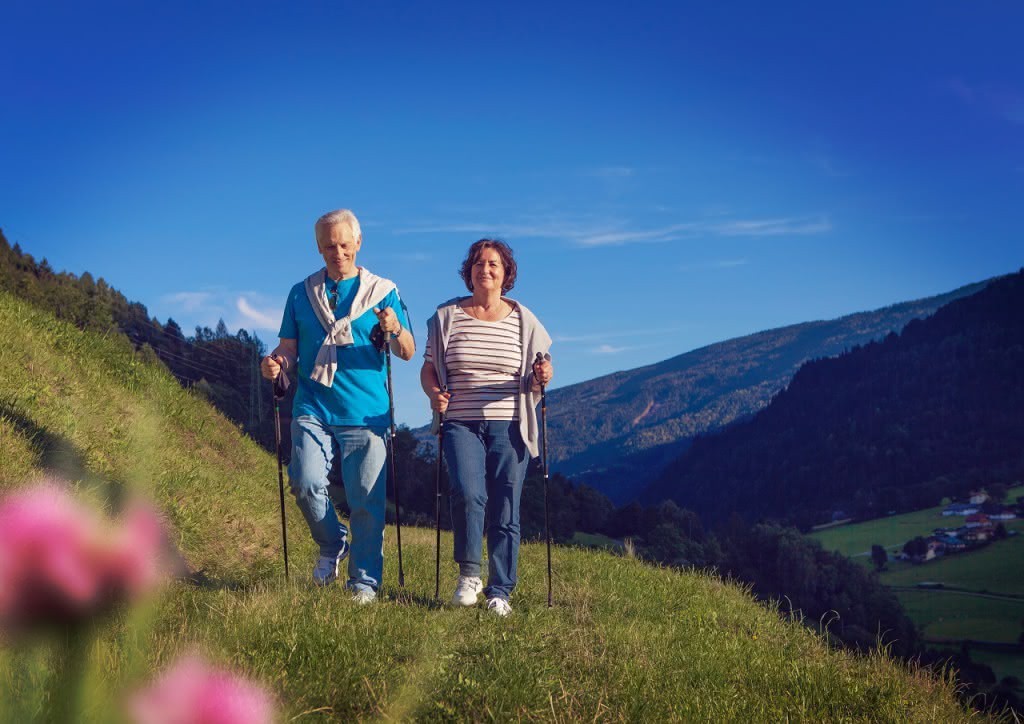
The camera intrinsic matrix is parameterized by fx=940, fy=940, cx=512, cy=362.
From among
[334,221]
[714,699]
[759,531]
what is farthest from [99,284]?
[759,531]

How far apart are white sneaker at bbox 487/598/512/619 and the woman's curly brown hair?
237 centimetres

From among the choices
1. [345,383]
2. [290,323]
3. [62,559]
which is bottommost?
[62,559]

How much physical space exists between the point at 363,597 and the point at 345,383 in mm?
1545

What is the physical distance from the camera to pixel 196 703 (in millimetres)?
828

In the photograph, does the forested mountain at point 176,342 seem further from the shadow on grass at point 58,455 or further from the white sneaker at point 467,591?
the white sneaker at point 467,591

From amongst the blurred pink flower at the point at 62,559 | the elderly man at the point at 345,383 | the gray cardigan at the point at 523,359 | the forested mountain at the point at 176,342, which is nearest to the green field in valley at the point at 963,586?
the forested mountain at the point at 176,342

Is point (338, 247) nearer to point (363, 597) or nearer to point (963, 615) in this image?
point (363, 597)

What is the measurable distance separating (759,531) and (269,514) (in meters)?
129

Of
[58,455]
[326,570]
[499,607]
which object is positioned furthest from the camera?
[58,455]

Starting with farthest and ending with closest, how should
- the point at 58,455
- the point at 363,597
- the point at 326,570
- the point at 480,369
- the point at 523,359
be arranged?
1. the point at 58,455
2. the point at 326,570
3. the point at 523,359
4. the point at 480,369
5. the point at 363,597

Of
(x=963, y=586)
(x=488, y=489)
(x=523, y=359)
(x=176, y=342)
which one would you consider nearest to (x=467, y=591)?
(x=488, y=489)

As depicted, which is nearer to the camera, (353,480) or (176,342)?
(353,480)

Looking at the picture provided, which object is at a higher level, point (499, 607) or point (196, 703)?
point (196, 703)

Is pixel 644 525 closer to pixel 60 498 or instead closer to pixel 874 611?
pixel 874 611
